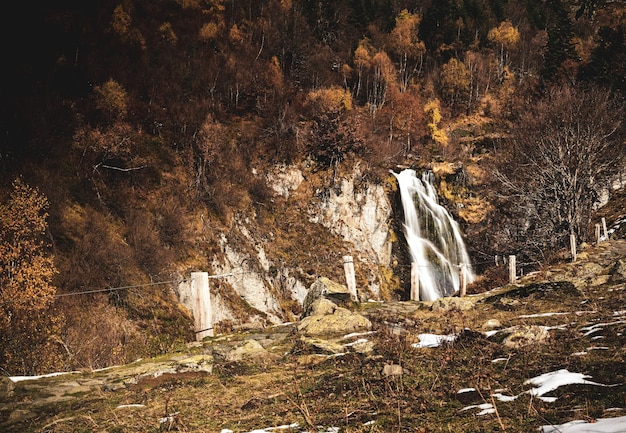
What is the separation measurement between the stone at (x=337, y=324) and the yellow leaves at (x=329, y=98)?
27.6m

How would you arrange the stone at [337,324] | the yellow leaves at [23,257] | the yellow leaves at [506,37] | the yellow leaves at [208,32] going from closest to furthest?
the stone at [337,324]
the yellow leaves at [23,257]
the yellow leaves at [208,32]
the yellow leaves at [506,37]

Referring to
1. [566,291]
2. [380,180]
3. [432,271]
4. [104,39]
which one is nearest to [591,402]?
[566,291]

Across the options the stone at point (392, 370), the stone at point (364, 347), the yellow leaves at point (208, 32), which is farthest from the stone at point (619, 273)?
the yellow leaves at point (208, 32)

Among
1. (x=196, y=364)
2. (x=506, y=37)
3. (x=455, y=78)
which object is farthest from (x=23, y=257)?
(x=506, y=37)

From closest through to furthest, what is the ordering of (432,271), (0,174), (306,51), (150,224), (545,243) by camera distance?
(0,174) → (150,224) → (545,243) → (432,271) → (306,51)

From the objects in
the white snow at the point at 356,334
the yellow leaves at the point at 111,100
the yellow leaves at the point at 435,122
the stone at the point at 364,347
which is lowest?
the white snow at the point at 356,334

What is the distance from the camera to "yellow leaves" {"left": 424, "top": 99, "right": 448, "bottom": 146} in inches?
1976

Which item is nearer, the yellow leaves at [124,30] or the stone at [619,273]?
the stone at [619,273]

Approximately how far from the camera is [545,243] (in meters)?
25.8

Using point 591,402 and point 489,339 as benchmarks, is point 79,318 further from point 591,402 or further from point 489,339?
point 591,402

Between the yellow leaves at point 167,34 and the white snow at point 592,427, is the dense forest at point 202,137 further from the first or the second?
the white snow at point 592,427

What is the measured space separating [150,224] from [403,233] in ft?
65.4

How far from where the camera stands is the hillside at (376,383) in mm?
3710

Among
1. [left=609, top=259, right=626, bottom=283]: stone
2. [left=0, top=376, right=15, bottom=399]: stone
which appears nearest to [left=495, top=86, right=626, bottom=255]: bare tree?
[left=609, top=259, right=626, bottom=283]: stone
